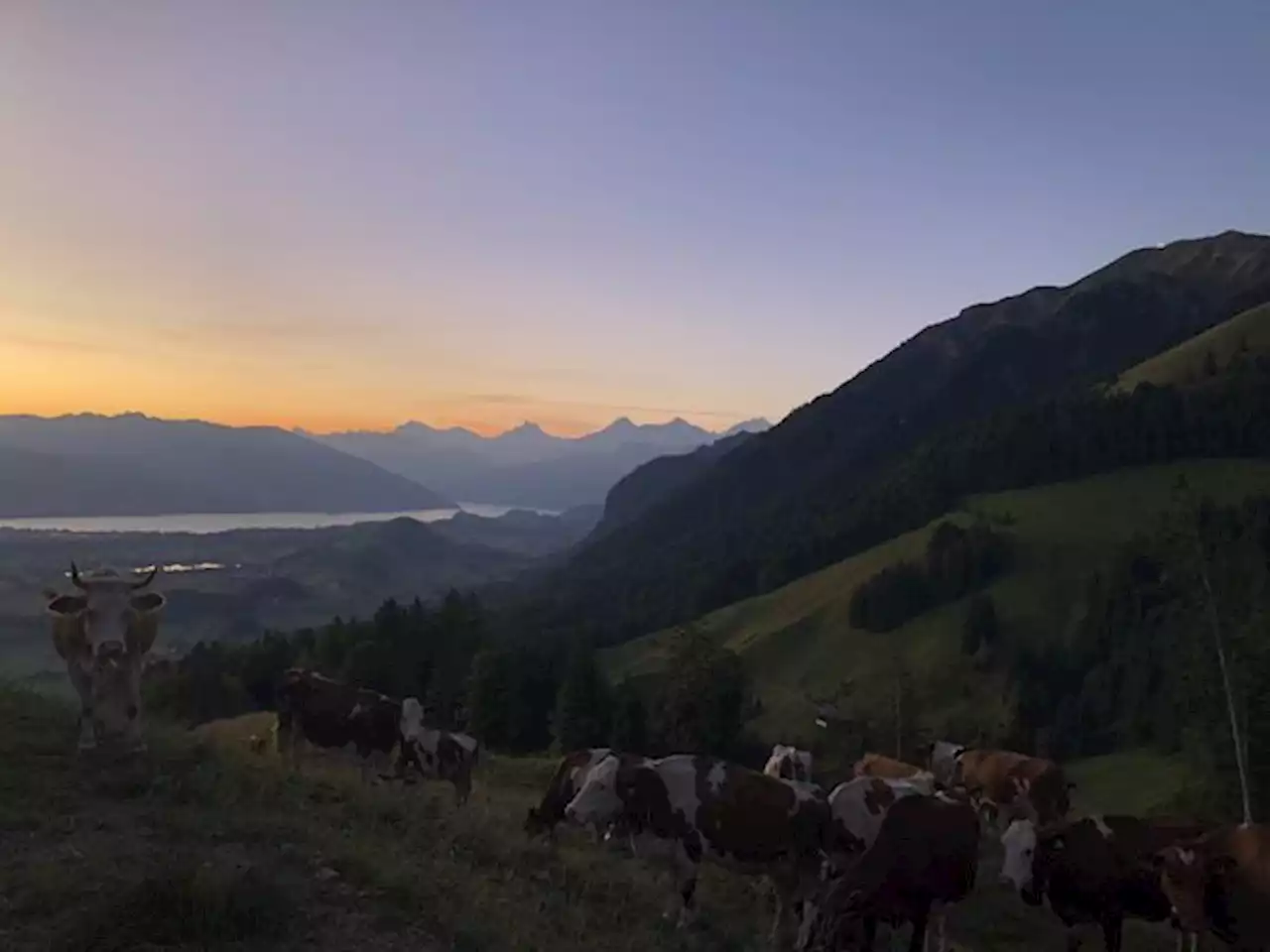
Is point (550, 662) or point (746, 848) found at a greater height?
point (746, 848)

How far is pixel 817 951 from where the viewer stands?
39.5ft

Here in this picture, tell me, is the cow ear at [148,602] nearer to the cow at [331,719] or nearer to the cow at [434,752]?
the cow at [331,719]

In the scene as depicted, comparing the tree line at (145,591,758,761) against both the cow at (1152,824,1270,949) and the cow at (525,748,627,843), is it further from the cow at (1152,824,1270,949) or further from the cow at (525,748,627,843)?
the cow at (1152,824,1270,949)

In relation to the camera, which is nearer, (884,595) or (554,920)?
(554,920)

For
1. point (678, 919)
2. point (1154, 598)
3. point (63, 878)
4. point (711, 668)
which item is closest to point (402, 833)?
point (678, 919)

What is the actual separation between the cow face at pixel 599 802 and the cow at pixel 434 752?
913 cm

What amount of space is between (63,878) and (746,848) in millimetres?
8527

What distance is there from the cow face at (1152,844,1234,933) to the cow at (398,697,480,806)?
14533 mm

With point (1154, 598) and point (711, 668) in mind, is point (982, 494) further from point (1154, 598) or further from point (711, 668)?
point (711, 668)

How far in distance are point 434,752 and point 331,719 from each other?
312cm

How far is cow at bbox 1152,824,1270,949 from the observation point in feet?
44.4

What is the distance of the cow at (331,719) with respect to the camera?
22000 mm

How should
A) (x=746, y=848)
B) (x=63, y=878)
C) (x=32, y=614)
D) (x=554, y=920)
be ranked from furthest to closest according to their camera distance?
1. (x=32, y=614)
2. (x=746, y=848)
3. (x=554, y=920)
4. (x=63, y=878)

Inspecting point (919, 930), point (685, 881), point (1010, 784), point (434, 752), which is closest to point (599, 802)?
point (685, 881)
